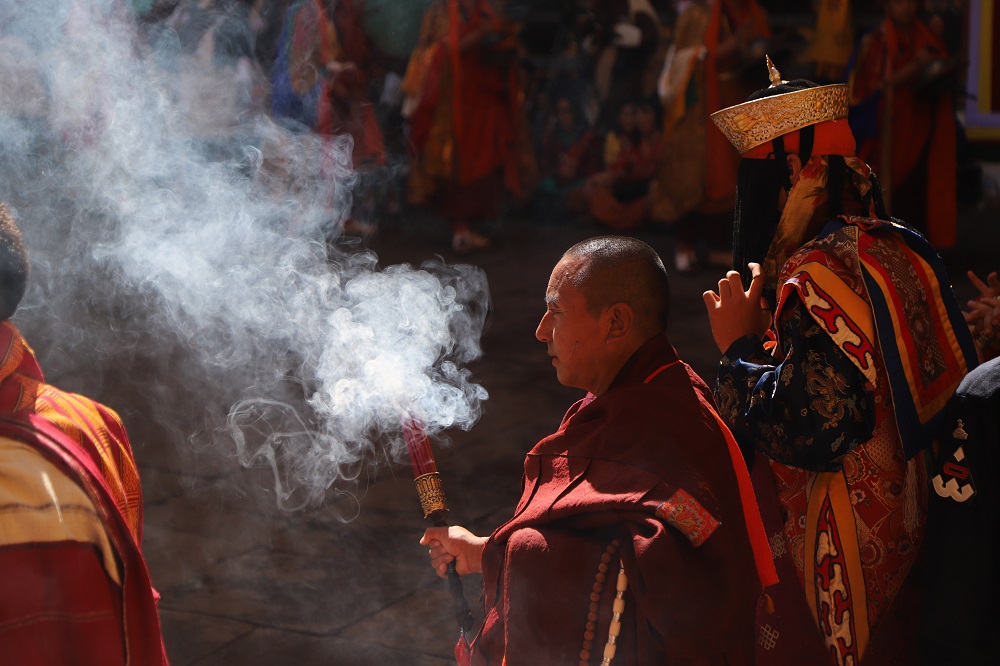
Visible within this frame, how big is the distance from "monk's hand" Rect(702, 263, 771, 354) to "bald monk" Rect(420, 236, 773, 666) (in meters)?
0.47

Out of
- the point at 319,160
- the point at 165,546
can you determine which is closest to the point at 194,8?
the point at 319,160

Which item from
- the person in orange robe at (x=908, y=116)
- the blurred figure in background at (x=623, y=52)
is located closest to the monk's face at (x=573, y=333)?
the person in orange robe at (x=908, y=116)

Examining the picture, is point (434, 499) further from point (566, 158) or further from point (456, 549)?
point (566, 158)

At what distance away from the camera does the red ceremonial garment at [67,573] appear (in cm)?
170

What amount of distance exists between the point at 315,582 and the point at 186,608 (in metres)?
0.46

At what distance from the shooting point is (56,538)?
1721 mm

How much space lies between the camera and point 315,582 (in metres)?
4.31

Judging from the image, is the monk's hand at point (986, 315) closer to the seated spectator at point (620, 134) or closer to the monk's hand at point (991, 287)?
the monk's hand at point (991, 287)

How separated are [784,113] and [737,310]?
1.38ft

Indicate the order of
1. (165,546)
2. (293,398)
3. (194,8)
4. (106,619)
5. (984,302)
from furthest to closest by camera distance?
(194,8), (293,398), (165,546), (984,302), (106,619)

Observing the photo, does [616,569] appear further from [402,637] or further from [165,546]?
[165,546]

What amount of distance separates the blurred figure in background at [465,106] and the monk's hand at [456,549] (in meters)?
8.06

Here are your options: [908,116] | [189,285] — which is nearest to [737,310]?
[189,285]

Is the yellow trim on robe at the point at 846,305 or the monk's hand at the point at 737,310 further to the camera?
the monk's hand at the point at 737,310
